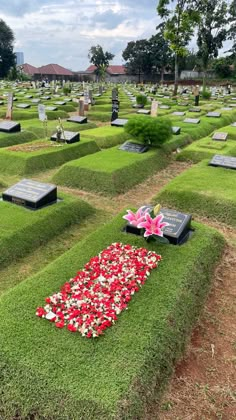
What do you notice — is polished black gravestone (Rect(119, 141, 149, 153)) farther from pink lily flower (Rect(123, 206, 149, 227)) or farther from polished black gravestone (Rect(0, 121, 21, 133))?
pink lily flower (Rect(123, 206, 149, 227))

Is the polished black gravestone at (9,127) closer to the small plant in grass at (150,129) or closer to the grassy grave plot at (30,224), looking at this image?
the small plant in grass at (150,129)

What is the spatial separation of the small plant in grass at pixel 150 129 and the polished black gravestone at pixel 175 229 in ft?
17.5

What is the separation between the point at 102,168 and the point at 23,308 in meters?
5.48

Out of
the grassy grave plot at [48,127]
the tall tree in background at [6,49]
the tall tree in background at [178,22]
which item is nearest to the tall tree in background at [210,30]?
the tall tree in background at [178,22]

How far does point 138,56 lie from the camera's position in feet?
189

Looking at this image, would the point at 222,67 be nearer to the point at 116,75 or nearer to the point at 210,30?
the point at 210,30

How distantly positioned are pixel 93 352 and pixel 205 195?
4.83m

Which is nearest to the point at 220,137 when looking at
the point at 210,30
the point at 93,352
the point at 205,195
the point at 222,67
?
the point at 205,195

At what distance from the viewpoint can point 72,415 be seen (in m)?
2.45

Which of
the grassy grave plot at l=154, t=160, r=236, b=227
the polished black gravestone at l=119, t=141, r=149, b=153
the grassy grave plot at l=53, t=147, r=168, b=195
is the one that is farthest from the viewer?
the polished black gravestone at l=119, t=141, r=149, b=153

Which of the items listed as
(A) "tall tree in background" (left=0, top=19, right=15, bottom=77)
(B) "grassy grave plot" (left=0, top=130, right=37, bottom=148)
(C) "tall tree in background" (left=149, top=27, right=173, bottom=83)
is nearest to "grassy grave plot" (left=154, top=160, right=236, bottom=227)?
(B) "grassy grave plot" (left=0, top=130, right=37, bottom=148)

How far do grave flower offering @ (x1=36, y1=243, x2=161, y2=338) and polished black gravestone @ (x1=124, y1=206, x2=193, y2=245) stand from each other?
1.56 feet

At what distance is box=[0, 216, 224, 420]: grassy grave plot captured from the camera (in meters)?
2.54

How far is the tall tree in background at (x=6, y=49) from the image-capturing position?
5425cm
